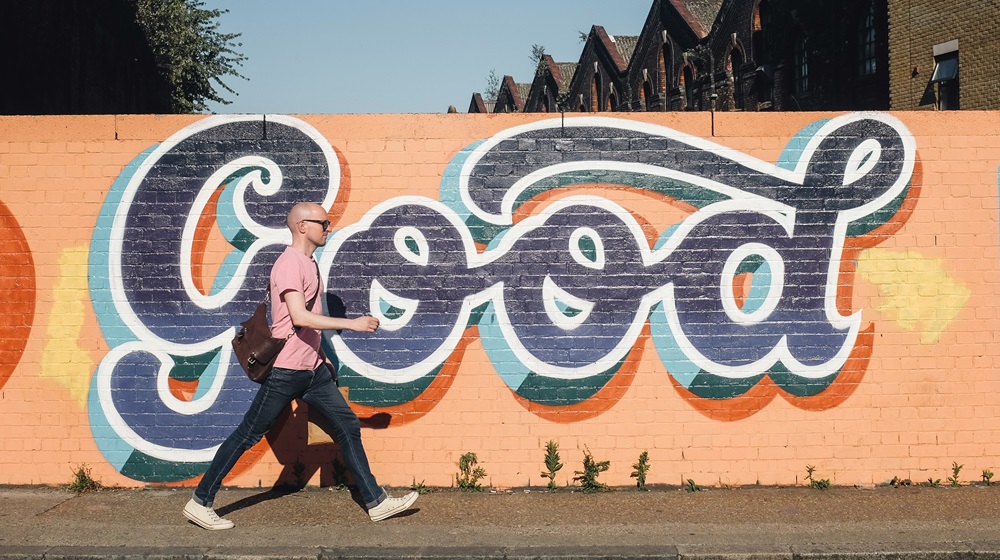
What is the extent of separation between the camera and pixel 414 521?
5.79 m

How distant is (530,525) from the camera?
5719 millimetres

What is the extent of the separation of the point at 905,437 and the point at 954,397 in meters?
0.46

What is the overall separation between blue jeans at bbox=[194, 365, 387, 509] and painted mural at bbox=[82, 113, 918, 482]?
35.8 inches

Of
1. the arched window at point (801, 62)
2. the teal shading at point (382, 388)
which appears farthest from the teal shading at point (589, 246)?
the arched window at point (801, 62)

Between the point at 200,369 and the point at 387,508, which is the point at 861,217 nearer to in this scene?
the point at 387,508

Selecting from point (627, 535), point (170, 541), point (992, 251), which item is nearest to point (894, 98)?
point (992, 251)

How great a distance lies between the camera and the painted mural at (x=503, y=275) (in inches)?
261

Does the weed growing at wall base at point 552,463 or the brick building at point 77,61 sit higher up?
the brick building at point 77,61

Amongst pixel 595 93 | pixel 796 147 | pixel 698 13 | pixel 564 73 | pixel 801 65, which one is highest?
pixel 564 73

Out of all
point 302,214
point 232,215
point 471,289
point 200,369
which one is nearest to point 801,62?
point 471,289

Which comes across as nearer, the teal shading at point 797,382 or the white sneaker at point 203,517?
the white sneaker at point 203,517

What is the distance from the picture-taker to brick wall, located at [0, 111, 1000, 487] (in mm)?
6625

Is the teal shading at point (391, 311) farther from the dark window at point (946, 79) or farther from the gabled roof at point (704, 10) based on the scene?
the gabled roof at point (704, 10)

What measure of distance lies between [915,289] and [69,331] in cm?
613
